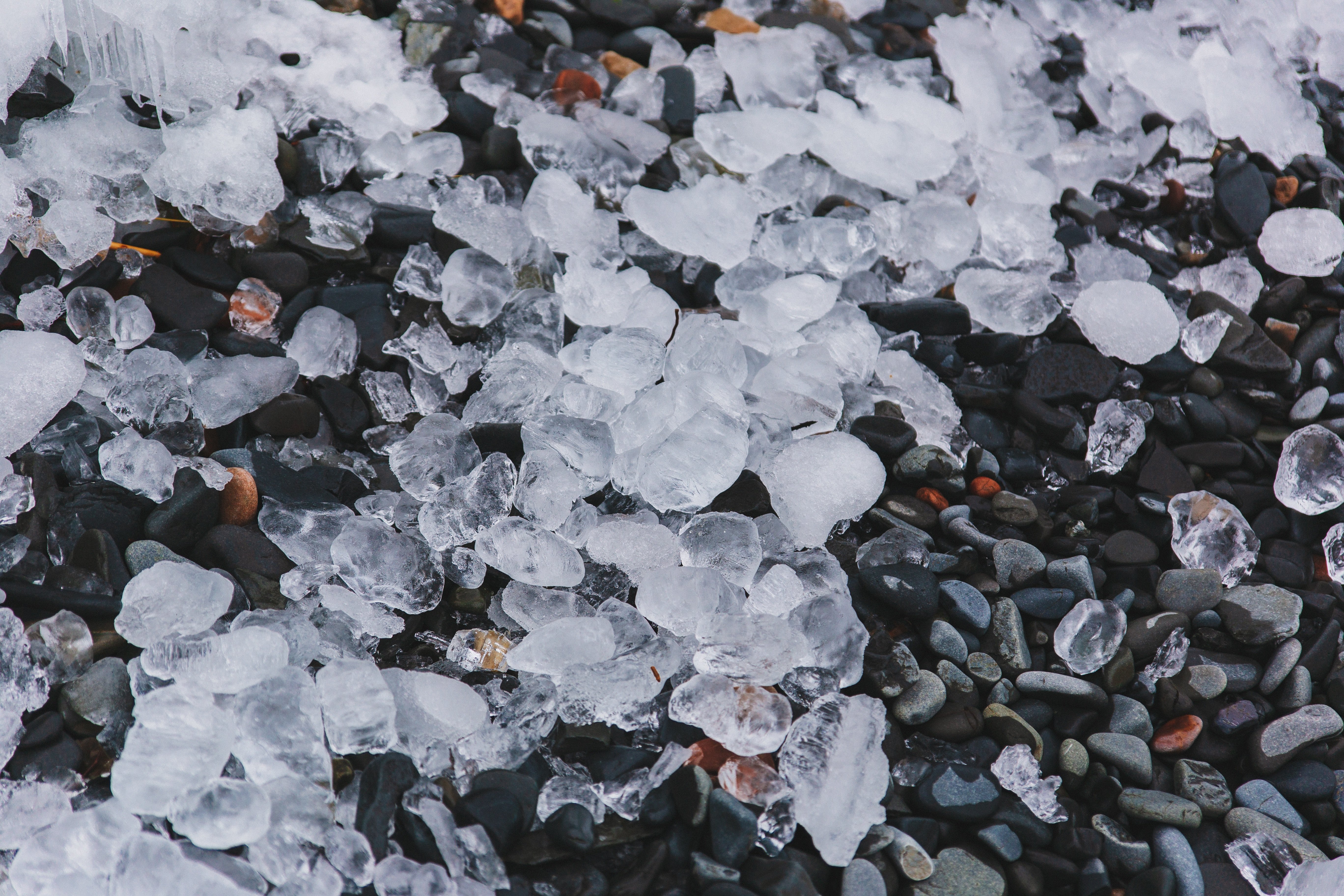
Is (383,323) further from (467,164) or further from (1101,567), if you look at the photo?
(1101,567)

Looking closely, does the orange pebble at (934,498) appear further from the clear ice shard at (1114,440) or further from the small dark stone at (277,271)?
the small dark stone at (277,271)

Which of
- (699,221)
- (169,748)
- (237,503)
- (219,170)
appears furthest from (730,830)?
(219,170)

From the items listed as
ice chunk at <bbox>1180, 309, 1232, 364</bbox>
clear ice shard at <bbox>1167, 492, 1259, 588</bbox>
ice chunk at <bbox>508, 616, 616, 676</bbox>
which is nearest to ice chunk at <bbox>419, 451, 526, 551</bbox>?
ice chunk at <bbox>508, 616, 616, 676</bbox>

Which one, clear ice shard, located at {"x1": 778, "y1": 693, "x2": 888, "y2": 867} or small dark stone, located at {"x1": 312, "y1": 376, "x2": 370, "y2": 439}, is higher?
small dark stone, located at {"x1": 312, "y1": 376, "x2": 370, "y2": 439}

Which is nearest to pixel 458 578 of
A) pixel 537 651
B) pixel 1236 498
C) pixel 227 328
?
pixel 537 651

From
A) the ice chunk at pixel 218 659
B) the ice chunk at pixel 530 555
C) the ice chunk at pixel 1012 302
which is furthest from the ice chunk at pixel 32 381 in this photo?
the ice chunk at pixel 1012 302

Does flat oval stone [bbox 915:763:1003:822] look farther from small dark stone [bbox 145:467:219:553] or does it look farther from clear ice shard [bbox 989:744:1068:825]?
small dark stone [bbox 145:467:219:553]
